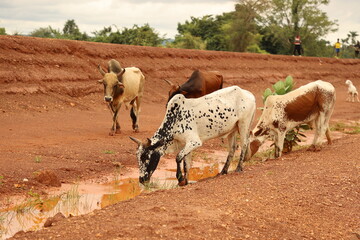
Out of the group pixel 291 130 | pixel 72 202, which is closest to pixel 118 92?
pixel 291 130

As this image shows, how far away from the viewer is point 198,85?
13.8 m

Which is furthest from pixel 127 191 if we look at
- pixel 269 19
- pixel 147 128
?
pixel 269 19

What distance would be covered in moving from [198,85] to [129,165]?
289 cm

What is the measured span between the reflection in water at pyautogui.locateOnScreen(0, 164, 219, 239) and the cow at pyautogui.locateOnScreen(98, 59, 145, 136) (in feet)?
13.5

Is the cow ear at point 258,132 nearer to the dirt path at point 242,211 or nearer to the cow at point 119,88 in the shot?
the dirt path at point 242,211

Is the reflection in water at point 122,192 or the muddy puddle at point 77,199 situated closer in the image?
the muddy puddle at point 77,199

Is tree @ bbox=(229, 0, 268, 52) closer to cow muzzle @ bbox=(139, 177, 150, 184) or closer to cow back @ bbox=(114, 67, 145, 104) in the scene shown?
cow back @ bbox=(114, 67, 145, 104)

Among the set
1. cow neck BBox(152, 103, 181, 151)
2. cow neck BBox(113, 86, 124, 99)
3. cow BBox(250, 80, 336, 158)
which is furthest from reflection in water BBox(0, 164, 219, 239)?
cow neck BBox(113, 86, 124, 99)

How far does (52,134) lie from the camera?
48.8 feet

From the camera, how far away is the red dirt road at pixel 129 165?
21.5 feet

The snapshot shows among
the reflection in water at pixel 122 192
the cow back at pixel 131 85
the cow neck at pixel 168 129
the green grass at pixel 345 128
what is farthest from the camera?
the green grass at pixel 345 128

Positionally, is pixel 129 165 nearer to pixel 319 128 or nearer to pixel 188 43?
pixel 319 128

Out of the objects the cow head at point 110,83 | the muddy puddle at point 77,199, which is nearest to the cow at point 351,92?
the cow head at point 110,83

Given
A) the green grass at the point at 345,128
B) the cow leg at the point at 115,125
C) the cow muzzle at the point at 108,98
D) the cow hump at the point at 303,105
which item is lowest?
the green grass at the point at 345,128
